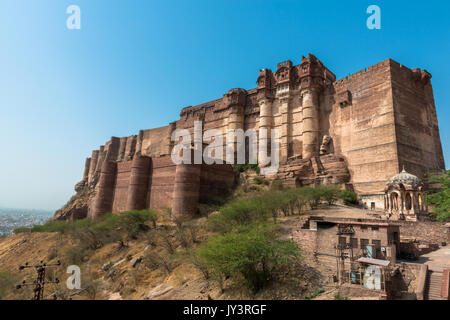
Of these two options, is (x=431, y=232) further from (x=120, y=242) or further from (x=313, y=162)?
(x=120, y=242)

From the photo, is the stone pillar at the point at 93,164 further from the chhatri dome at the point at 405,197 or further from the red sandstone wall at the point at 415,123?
the chhatri dome at the point at 405,197

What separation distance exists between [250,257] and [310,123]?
23894 mm

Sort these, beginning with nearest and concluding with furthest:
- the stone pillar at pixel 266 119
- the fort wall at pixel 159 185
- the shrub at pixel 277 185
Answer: the fort wall at pixel 159 185, the shrub at pixel 277 185, the stone pillar at pixel 266 119

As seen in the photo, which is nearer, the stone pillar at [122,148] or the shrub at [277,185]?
the shrub at [277,185]

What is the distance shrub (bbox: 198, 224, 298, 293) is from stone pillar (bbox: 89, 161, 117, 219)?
21.5 meters

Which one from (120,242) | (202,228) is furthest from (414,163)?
(120,242)

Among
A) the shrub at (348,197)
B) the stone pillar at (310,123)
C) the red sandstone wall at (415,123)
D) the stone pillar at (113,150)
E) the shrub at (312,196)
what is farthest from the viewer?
the stone pillar at (113,150)

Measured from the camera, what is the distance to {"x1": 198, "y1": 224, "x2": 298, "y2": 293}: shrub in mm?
10375

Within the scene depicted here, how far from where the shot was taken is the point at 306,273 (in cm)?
1087

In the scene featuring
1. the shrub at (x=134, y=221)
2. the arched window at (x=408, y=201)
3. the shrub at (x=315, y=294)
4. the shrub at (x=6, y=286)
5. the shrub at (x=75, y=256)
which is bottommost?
the shrub at (x=6, y=286)

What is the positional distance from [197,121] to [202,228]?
1114 inches

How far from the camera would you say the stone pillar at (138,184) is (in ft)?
86.3

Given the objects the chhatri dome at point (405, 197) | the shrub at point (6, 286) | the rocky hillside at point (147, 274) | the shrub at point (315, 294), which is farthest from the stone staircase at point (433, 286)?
the shrub at point (6, 286)

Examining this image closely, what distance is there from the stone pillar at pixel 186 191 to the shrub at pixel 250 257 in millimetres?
11171
